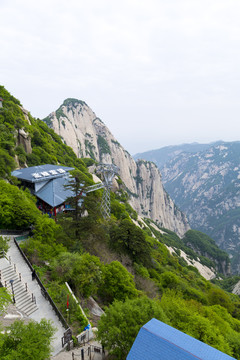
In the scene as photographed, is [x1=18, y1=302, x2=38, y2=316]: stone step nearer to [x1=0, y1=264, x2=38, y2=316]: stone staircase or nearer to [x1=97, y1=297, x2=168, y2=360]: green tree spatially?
[x1=0, y1=264, x2=38, y2=316]: stone staircase

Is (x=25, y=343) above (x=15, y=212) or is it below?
below

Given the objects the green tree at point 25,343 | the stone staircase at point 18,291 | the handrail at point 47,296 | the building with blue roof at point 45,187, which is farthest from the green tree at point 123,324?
the building with blue roof at point 45,187

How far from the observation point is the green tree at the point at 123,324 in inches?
475

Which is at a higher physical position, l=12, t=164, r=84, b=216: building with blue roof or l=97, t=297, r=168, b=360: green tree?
l=12, t=164, r=84, b=216: building with blue roof

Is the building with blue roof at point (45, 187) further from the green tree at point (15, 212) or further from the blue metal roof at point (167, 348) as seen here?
the blue metal roof at point (167, 348)

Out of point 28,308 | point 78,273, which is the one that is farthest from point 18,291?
point 78,273

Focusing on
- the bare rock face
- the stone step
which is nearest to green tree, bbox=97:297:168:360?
the stone step

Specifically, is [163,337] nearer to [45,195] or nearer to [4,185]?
[4,185]

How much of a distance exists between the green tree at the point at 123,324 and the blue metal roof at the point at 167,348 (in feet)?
5.36

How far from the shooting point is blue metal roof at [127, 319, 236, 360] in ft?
32.1

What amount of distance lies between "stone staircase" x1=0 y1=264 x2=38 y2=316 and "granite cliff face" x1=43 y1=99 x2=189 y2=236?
95.3m

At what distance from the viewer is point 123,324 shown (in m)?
12.4

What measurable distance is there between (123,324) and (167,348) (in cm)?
308

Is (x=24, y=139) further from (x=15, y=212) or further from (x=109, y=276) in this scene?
(x=109, y=276)
